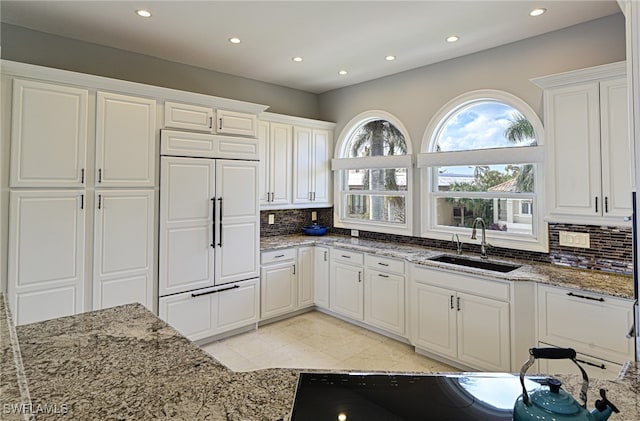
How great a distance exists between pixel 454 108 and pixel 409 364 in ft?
8.83

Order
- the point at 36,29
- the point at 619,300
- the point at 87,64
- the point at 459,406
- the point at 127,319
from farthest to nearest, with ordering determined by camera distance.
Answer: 1. the point at 87,64
2. the point at 36,29
3. the point at 619,300
4. the point at 127,319
5. the point at 459,406

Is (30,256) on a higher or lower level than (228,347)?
higher

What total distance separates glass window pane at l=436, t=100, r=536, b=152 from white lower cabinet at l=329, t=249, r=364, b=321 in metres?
1.64

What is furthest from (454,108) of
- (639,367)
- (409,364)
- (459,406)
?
(459,406)

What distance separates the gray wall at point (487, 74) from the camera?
115 inches

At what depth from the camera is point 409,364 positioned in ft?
10.5

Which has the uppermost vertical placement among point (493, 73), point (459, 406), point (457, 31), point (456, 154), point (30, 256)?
point (457, 31)

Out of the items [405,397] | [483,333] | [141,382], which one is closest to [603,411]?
[405,397]

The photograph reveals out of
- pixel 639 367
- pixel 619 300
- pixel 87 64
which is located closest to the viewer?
pixel 639 367

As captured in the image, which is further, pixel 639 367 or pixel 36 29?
pixel 36 29

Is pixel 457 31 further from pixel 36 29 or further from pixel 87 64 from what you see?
pixel 36 29

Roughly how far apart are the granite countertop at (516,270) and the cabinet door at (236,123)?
1.32 m

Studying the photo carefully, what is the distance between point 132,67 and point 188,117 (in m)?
0.90

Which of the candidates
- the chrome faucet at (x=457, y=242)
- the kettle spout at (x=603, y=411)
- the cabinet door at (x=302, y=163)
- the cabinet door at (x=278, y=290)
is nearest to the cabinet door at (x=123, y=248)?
the cabinet door at (x=278, y=290)
